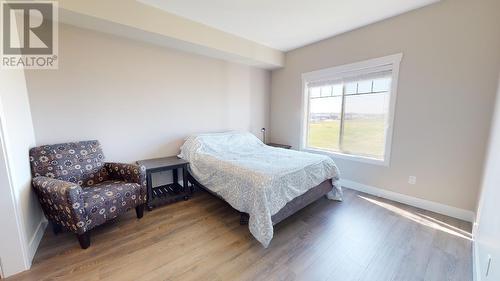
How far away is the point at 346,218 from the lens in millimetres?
2381

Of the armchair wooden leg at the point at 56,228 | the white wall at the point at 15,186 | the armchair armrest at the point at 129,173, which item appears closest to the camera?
the white wall at the point at 15,186

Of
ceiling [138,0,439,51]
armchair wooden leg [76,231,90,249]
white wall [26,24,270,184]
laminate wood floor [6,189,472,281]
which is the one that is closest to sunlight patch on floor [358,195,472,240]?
laminate wood floor [6,189,472,281]

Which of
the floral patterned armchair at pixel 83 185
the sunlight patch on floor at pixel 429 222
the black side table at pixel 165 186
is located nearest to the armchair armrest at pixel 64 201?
the floral patterned armchair at pixel 83 185

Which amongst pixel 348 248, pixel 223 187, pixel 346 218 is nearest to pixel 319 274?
pixel 348 248

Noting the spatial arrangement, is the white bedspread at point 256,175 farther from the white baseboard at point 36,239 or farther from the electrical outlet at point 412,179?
the white baseboard at point 36,239

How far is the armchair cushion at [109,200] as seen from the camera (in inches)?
71.6

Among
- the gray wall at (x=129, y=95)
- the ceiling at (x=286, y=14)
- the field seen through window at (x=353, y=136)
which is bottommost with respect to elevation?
the field seen through window at (x=353, y=136)

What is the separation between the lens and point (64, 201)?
5.46ft

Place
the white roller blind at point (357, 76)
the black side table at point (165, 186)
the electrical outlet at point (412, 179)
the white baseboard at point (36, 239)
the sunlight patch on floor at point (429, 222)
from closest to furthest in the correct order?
the white baseboard at point (36, 239), the sunlight patch on floor at point (429, 222), the black side table at point (165, 186), the electrical outlet at point (412, 179), the white roller blind at point (357, 76)

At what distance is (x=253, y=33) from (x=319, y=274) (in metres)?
3.26

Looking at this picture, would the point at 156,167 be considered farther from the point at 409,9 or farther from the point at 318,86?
the point at 409,9

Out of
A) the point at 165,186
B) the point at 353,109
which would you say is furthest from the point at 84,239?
the point at 353,109

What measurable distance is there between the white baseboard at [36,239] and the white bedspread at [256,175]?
162cm

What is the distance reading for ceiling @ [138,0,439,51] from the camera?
7.58 ft
